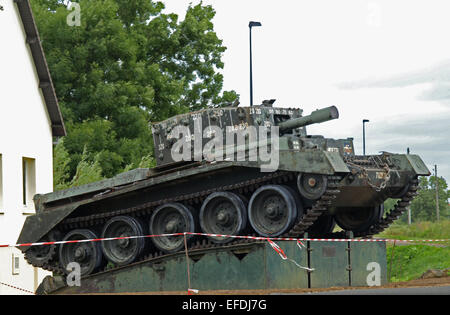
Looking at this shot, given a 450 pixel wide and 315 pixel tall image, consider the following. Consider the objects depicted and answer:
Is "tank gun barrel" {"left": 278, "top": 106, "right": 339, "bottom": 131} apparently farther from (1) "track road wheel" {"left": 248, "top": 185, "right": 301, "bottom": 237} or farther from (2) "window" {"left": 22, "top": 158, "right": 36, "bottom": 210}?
(2) "window" {"left": 22, "top": 158, "right": 36, "bottom": 210}

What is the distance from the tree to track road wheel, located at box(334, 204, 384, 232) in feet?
45.7

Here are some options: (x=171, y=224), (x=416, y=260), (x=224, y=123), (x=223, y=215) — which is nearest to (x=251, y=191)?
(x=223, y=215)

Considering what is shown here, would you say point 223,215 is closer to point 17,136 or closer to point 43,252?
point 43,252

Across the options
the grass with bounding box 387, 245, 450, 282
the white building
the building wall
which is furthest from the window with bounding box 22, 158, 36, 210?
the grass with bounding box 387, 245, 450, 282

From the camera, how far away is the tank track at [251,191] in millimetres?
13938

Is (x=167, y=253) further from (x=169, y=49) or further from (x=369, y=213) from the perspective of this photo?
(x=169, y=49)

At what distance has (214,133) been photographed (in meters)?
16.8

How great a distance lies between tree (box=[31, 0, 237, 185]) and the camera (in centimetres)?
3172

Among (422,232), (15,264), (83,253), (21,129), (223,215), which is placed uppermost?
(21,129)

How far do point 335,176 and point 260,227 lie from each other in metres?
1.89

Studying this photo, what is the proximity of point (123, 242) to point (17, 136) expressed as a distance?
6.79 metres

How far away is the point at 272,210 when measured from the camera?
14.5 metres

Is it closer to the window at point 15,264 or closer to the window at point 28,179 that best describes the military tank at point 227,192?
the window at point 15,264
